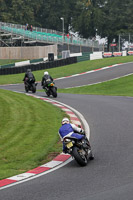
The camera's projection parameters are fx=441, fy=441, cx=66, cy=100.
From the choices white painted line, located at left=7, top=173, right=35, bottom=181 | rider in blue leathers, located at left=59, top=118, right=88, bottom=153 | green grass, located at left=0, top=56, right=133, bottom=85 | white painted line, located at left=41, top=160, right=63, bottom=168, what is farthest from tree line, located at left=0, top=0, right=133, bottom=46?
white painted line, located at left=7, top=173, right=35, bottom=181

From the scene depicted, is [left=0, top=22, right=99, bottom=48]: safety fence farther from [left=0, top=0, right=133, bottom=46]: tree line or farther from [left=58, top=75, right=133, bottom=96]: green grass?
[left=58, top=75, right=133, bottom=96]: green grass

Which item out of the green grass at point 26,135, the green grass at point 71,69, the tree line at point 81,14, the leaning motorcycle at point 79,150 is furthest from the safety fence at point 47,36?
the leaning motorcycle at point 79,150

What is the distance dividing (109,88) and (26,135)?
18512 mm

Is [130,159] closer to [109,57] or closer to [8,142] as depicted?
[8,142]

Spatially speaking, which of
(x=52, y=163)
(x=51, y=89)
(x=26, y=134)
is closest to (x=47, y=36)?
(x=51, y=89)

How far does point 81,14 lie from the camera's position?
290ft

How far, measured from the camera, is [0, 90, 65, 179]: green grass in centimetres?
1040

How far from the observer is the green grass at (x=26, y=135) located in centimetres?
1040

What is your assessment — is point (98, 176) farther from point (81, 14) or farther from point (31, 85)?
point (81, 14)

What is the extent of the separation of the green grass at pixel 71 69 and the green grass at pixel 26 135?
21.8 m

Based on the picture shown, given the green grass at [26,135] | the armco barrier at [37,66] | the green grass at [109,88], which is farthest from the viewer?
the armco barrier at [37,66]

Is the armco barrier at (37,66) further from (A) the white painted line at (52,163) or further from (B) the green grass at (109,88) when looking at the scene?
(A) the white painted line at (52,163)

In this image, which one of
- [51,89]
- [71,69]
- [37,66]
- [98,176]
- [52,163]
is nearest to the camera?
[98,176]

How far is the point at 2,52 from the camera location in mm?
58375
